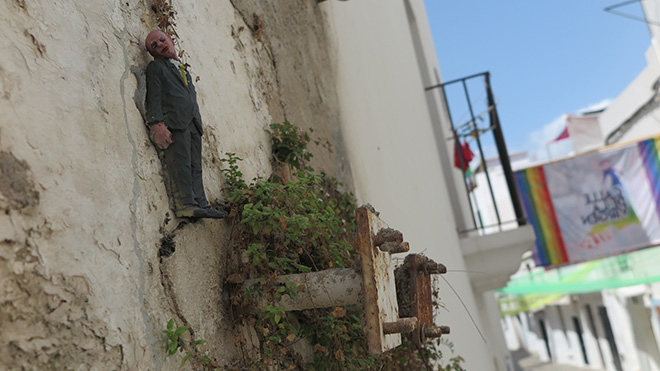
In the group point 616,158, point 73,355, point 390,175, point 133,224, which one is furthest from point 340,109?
point 616,158

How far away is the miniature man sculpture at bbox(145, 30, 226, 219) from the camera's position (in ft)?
5.25

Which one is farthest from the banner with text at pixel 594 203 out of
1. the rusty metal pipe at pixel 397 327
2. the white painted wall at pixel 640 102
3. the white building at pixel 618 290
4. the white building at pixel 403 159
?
the rusty metal pipe at pixel 397 327

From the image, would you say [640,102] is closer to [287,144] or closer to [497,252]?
[497,252]

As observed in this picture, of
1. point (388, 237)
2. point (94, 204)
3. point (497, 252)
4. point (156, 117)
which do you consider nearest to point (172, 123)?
point (156, 117)

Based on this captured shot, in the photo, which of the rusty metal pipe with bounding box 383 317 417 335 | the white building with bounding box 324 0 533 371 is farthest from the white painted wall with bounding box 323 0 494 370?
the rusty metal pipe with bounding box 383 317 417 335

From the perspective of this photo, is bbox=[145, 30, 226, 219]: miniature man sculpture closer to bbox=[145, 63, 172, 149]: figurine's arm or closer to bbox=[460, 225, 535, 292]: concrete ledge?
bbox=[145, 63, 172, 149]: figurine's arm

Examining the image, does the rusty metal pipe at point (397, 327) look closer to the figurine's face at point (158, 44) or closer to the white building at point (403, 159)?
the figurine's face at point (158, 44)

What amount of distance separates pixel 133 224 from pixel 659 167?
9.62m

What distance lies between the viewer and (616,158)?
9.32 meters

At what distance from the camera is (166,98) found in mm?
1633

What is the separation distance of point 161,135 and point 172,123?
0.05 m

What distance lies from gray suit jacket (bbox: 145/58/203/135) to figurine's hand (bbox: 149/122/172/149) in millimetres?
18

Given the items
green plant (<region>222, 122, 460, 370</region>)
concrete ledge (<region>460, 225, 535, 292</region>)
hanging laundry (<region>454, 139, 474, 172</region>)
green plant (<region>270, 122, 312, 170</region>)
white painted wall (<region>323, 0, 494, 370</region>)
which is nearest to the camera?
green plant (<region>222, 122, 460, 370</region>)

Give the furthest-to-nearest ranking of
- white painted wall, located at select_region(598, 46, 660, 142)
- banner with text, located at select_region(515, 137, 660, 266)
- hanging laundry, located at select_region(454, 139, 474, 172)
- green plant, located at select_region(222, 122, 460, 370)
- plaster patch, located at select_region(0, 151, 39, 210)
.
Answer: white painted wall, located at select_region(598, 46, 660, 142) → banner with text, located at select_region(515, 137, 660, 266) → hanging laundry, located at select_region(454, 139, 474, 172) → green plant, located at select_region(222, 122, 460, 370) → plaster patch, located at select_region(0, 151, 39, 210)
